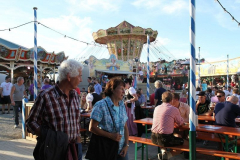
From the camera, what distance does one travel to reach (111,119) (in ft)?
8.64

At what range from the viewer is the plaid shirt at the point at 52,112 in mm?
2039

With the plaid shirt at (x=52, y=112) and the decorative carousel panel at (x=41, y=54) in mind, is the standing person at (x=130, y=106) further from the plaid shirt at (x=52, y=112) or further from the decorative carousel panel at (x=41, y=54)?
the decorative carousel panel at (x=41, y=54)

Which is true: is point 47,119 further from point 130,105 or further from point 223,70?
point 223,70

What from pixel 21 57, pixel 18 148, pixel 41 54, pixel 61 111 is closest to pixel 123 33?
pixel 41 54

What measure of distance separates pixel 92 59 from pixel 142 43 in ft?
48.3

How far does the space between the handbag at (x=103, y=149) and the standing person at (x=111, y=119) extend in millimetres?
70

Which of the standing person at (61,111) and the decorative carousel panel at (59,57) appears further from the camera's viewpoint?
the decorative carousel panel at (59,57)

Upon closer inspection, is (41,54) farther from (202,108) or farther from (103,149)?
(103,149)

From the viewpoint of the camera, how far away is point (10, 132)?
293 inches

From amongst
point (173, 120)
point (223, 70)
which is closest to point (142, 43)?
point (223, 70)

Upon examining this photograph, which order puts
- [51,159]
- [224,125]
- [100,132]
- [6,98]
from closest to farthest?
[51,159], [100,132], [224,125], [6,98]

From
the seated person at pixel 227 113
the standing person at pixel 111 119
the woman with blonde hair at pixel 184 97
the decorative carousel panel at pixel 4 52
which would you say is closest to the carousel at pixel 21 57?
the decorative carousel panel at pixel 4 52

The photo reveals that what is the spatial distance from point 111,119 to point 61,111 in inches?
28.6

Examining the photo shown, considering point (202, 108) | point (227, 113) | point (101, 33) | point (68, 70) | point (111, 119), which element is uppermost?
point (101, 33)
